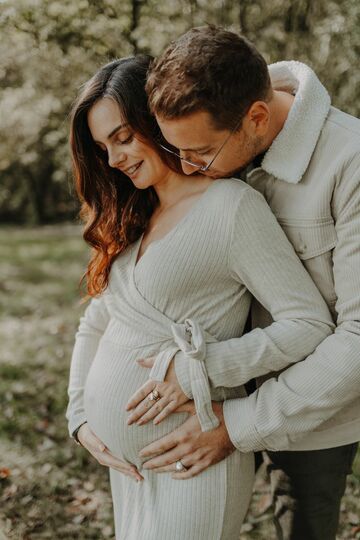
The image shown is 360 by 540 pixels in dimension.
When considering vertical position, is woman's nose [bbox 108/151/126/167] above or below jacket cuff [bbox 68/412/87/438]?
above

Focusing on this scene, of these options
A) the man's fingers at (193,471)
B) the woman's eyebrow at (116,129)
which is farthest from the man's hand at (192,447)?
the woman's eyebrow at (116,129)

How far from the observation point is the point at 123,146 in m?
2.21

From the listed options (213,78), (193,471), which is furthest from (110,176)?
(193,471)

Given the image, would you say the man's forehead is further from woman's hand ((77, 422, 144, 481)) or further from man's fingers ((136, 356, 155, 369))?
woman's hand ((77, 422, 144, 481))

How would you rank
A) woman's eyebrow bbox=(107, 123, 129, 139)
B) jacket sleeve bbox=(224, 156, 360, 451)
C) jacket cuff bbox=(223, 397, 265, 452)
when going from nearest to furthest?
jacket sleeve bbox=(224, 156, 360, 451), jacket cuff bbox=(223, 397, 265, 452), woman's eyebrow bbox=(107, 123, 129, 139)

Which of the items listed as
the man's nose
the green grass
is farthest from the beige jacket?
the green grass

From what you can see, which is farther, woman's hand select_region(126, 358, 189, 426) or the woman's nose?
the woman's nose

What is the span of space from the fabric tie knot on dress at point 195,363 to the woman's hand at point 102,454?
0.34 meters

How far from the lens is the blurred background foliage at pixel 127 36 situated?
3689 millimetres

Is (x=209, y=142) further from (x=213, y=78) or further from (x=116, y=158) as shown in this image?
(x=116, y=158)

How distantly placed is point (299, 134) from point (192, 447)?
104 centimetres

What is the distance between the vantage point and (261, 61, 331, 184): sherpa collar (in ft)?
6.17

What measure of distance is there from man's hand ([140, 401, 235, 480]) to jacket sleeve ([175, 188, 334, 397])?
0.13 meters

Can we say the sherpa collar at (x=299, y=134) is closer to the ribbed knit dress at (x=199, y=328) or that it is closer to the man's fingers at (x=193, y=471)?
the ribbed knit dress at (x=199, y=328)
